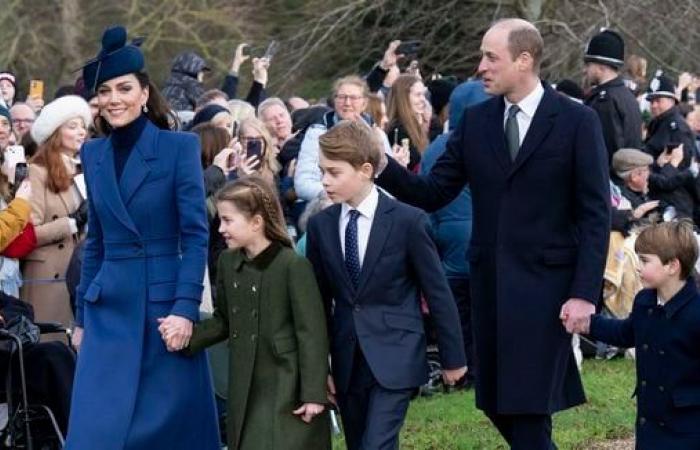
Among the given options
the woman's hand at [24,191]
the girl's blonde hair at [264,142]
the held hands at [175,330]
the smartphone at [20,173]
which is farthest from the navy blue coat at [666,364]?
the girl's blonde hair at [264,142]

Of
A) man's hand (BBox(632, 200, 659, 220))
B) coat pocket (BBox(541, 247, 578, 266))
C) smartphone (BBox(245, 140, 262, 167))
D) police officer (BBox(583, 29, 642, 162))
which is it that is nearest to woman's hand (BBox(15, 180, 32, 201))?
smartphone (BBox(245, 140, 262, 167))

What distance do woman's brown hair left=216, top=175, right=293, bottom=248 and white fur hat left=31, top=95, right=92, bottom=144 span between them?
318cm

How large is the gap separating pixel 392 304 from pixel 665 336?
1198 mm

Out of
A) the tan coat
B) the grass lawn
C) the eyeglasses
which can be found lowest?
the grass lawn

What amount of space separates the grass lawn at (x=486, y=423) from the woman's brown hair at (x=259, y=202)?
2549 mm

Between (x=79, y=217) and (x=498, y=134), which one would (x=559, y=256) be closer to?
(x=498, y=134)

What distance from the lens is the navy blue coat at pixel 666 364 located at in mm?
6891

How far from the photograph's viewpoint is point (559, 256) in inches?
271

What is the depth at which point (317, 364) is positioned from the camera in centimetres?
688

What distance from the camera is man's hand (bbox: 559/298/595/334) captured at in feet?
22.1

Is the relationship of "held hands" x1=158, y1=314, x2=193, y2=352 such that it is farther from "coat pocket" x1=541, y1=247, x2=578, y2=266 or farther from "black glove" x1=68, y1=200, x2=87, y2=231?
"black glove" x1=68, y1=200, x2=87, y2=231

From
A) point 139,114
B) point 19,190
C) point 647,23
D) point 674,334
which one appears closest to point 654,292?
point 674,334

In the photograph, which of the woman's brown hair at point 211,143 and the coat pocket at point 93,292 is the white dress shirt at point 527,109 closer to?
the coat pocket at point 93,292

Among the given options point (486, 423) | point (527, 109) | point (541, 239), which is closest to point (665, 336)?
point (541, 239)
